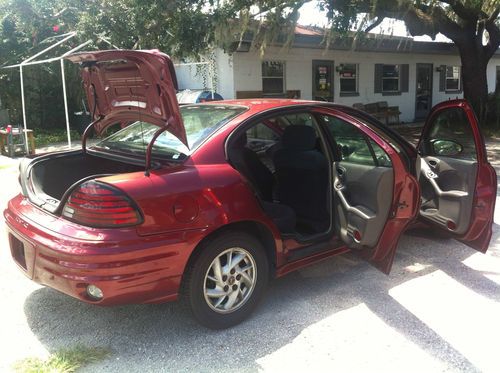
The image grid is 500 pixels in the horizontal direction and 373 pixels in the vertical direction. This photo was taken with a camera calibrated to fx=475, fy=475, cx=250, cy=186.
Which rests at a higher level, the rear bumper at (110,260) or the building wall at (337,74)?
the building wall at (337,74)

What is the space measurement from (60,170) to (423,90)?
17052mm

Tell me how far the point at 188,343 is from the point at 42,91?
1430 centimetres

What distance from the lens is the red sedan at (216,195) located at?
269 cm

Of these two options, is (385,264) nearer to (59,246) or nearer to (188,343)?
(188,343)

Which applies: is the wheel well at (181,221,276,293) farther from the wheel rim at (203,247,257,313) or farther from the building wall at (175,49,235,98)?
the building wall at (175,49,235,98)

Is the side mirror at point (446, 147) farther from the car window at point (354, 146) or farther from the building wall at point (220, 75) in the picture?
the building wall at point (220, 75)

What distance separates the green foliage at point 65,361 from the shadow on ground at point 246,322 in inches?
3.4

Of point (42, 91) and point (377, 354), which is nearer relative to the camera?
point (377, 354)

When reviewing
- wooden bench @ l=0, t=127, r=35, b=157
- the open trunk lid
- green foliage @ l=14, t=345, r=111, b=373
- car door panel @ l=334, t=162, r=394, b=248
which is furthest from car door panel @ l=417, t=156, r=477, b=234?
wooden bench @ l=0, t=127, r=35, b=157

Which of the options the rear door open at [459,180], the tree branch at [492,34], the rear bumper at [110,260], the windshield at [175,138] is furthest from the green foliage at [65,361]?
the tree branch at [492,34]

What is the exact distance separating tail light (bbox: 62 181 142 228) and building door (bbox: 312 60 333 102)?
12.9 meters

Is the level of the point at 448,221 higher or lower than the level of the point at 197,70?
lower

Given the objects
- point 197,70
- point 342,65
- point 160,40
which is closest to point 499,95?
point 342,65

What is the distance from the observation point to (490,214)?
3.87m
